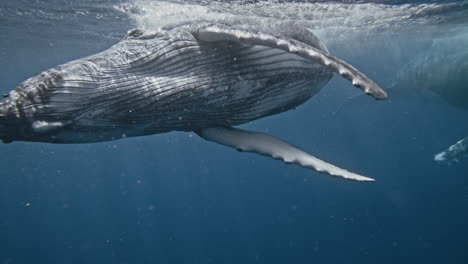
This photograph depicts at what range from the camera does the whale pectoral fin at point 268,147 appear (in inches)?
105

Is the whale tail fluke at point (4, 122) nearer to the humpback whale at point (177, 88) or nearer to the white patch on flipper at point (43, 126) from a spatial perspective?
the humpback whale at point (177, 88)

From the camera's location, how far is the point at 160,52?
8.41 ft

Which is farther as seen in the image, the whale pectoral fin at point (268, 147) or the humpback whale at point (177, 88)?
the whale pectoral fin at point (268, 147)

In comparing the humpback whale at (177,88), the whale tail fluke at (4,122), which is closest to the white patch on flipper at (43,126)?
the humpback whale at (177,88)

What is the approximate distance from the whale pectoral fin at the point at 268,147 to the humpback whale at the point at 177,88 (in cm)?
1

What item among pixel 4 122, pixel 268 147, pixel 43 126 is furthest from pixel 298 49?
pixel 4 122

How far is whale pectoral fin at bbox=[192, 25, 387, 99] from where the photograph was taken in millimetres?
2175

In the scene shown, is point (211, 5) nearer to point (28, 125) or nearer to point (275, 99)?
point (275, 99)

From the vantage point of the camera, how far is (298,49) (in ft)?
7.57

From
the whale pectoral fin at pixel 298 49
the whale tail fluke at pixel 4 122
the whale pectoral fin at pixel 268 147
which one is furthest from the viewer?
the whale pectoral fin at pixel 268 147

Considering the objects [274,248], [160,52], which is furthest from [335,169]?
[274,248]

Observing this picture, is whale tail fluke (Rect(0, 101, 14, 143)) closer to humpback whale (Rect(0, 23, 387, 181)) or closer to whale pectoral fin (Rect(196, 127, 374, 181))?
humpback whale (Rect(0, 23, 387, 181))

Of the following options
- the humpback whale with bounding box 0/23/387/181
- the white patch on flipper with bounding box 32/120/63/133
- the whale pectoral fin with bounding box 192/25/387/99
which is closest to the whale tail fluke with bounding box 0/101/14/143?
the humpback whale with bounding box 0/23/387/181

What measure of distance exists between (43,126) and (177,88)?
1.03 meters
